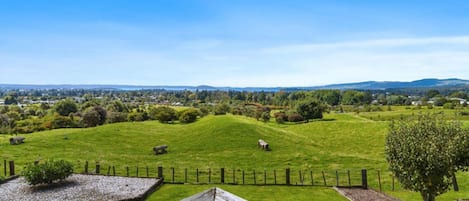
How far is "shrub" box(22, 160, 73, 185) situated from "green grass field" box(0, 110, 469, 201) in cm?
839

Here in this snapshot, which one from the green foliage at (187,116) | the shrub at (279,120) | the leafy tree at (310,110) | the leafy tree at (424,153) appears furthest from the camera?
the leafy tree at (310,110)

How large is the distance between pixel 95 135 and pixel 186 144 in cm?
1669

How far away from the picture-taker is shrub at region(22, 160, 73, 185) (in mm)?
30547

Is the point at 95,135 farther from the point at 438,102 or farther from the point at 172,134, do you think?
the point at 438,102

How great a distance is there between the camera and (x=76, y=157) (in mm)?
49938

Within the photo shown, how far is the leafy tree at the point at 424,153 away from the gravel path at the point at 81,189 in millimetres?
18228

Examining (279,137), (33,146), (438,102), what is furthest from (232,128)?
(438,102)

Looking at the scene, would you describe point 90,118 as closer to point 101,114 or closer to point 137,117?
point 101,114

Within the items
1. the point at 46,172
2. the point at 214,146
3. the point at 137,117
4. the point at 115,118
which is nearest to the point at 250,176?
the point at 214,146

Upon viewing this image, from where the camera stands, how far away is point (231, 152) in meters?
54.6

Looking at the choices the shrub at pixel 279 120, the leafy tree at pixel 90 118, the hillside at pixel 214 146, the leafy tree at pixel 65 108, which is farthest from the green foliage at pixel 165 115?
the leafy tree at pixel 65 108

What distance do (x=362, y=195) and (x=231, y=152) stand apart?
2629 centimetres

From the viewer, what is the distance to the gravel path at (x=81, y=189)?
93.8 feet

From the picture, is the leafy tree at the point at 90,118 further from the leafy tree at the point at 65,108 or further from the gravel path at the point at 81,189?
the gravel path at the point at 81,189
